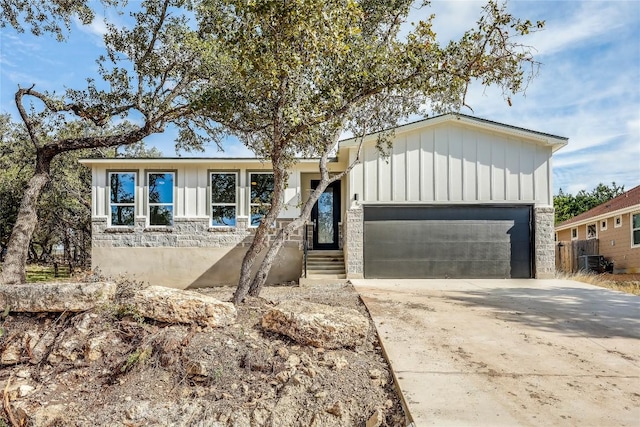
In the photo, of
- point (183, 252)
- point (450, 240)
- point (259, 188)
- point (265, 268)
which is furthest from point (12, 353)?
point (450, 240)

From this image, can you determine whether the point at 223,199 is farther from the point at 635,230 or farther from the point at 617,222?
the point at 617,222

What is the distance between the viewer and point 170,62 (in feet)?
30.0

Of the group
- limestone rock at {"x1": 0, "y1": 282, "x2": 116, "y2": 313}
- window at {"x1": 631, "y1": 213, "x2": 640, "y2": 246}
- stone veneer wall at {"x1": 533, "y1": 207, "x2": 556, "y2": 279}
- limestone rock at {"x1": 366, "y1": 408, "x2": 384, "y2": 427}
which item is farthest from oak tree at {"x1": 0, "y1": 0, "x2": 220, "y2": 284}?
window at {"x1": 631, "y1": 213, "x2": 640, "y2": 246}

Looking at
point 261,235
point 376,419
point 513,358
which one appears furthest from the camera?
point 261,235

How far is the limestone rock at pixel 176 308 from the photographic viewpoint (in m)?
4.77

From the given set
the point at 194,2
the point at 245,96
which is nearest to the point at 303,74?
the point at 245,96

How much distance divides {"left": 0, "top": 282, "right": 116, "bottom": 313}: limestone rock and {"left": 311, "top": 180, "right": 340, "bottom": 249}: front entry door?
9179mm

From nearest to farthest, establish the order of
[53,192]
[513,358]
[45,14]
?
[513,358], [45,14], [53,192]

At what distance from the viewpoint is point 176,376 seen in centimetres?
416

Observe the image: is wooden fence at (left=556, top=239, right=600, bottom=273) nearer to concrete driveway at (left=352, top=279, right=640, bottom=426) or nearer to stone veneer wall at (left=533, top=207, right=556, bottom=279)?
stone veneer wall at (left=533, top=207, right=556, bottom=279)

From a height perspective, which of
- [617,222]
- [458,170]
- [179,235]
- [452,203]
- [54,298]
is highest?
[458,170]

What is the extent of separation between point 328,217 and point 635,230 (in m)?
12.7

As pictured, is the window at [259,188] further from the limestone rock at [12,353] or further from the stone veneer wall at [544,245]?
the limestone rock at [12,353]

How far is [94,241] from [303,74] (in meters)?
9.72
